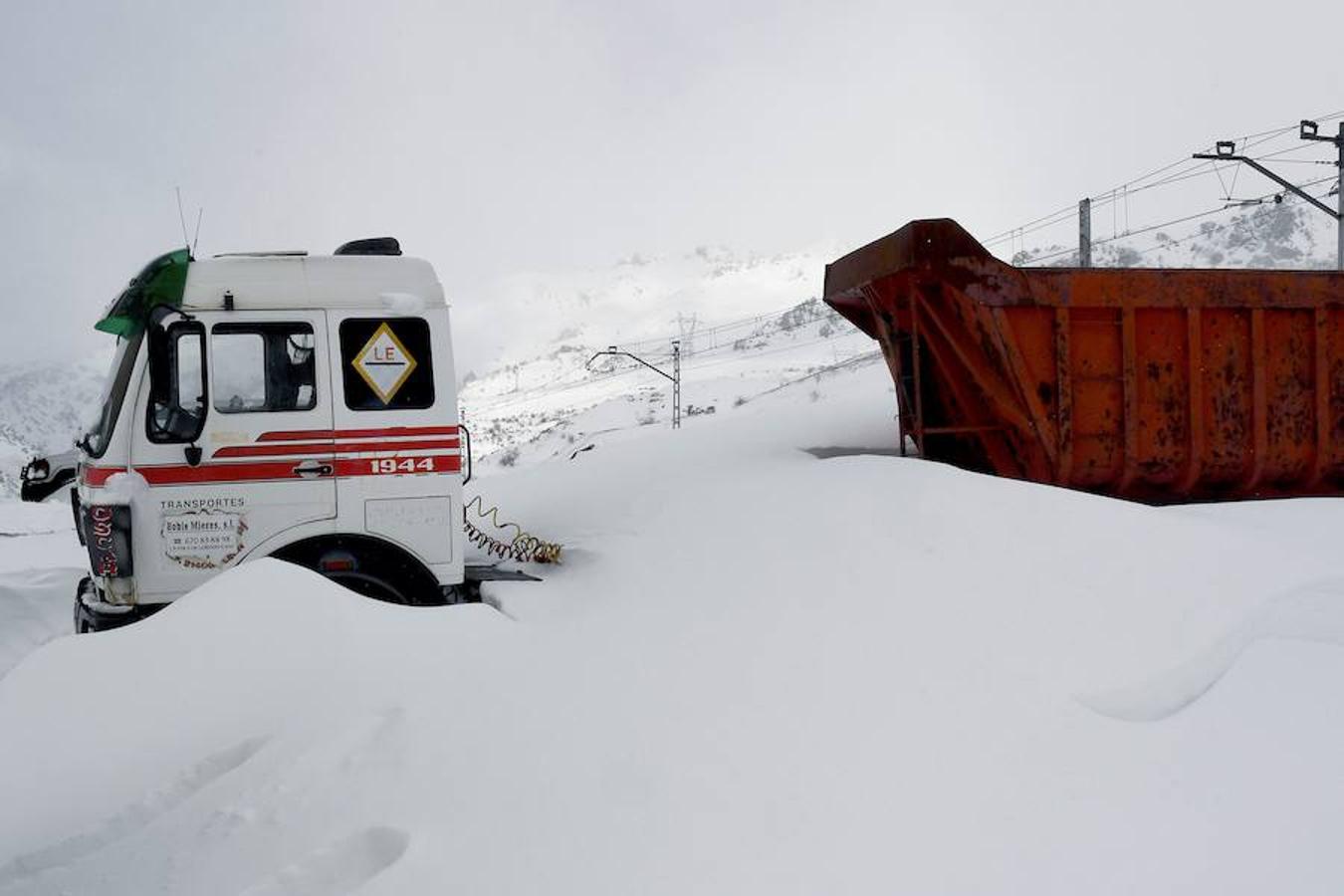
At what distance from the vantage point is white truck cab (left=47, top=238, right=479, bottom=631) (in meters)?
4.83

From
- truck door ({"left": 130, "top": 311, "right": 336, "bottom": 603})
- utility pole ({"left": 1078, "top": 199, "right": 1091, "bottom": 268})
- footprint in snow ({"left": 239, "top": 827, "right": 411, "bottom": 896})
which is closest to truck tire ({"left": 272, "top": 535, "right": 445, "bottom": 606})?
truck door ({"left": 130, "top": 311, "right": 336, "bottom": 603})

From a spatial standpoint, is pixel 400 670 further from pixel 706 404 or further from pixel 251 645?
pixel 706 404

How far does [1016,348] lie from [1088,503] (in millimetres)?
1653

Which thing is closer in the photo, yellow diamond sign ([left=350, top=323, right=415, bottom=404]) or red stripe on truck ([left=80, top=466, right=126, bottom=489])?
red stripe on truck ([left=80, top=466, right=126, bottom=489])

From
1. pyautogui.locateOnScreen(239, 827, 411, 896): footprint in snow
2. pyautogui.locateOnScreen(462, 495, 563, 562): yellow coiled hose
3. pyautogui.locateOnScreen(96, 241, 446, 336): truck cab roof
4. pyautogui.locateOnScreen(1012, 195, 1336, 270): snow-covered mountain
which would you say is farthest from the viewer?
pyautogui.locateOnScreen(1012, 195, 1336, 270): snow-covered mountain

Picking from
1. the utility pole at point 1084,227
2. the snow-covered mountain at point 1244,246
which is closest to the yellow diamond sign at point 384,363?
the utility pole at point 1084,227

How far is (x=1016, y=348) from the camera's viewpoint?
6711 mm

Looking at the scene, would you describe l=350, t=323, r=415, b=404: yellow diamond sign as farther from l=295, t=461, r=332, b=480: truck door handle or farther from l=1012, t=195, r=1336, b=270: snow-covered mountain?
l=1012, t=195, r=1336, b=270: snow-covered mountain

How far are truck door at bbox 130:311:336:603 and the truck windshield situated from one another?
0.16 m

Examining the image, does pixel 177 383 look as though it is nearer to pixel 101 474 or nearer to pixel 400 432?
pixel 101 474

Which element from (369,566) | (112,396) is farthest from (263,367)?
(369,566)

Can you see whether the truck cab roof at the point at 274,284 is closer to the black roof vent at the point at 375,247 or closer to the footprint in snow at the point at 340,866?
the black roof vent at the point at 375,247

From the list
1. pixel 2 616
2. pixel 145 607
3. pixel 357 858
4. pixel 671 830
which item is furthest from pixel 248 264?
pixel 2 616

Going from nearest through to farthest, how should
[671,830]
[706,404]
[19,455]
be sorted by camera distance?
[671,830] → [19,455] → [706,404]
